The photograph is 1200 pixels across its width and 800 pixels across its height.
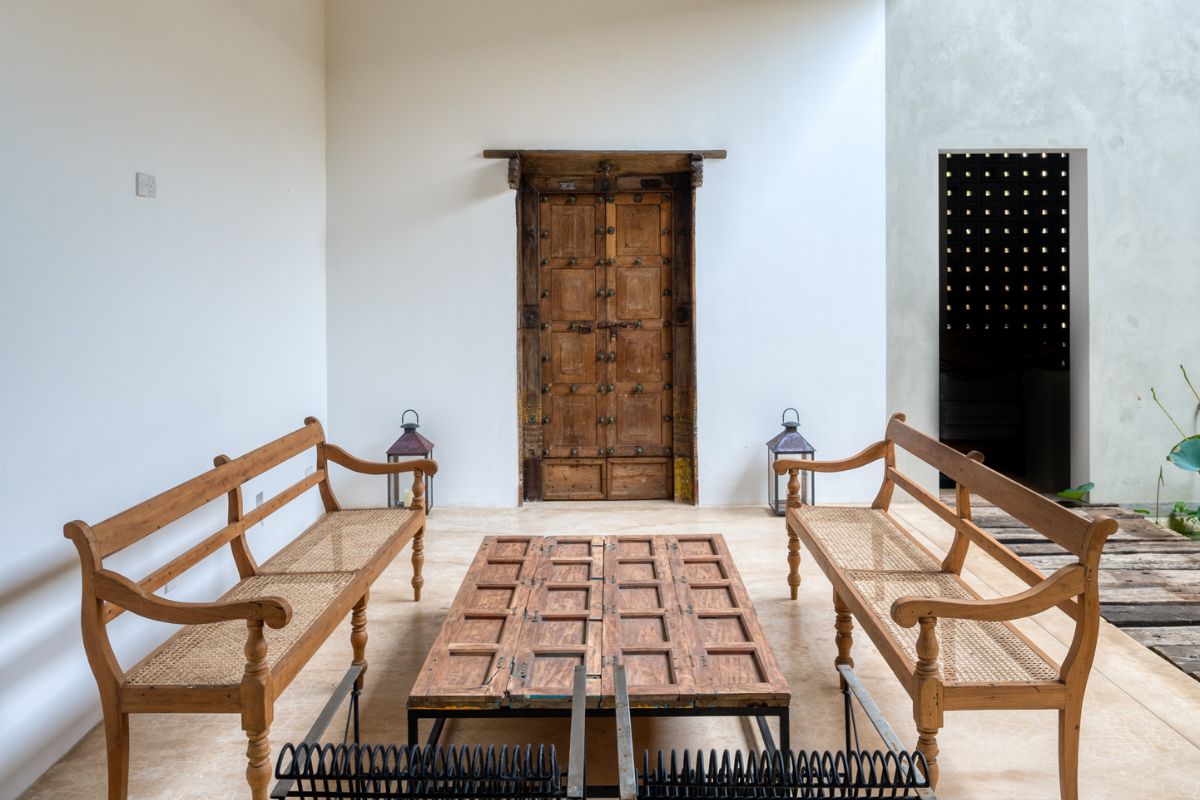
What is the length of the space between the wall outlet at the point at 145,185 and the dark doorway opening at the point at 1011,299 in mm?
5849

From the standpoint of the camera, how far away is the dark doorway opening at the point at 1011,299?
6988mm

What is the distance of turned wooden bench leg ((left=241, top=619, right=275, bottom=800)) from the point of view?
225 cm

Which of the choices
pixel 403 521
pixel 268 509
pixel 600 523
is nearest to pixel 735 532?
pixel 600 523

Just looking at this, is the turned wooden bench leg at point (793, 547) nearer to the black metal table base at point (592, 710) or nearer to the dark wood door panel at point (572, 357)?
the black metal table base at point (592, 710)

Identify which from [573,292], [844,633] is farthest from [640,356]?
[844,633]

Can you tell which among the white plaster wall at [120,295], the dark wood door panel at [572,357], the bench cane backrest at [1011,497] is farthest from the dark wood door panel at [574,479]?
the bench cane backrest at [1011,497]

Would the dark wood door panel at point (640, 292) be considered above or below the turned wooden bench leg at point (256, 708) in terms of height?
above

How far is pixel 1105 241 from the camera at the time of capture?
20.1 ft

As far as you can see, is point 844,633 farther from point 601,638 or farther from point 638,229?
point 638,229

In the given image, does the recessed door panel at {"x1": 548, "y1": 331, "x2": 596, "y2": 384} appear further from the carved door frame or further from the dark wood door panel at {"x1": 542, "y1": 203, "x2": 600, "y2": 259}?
the dark wood door panel at {"x1": 542, "y1": 203, "x2": 600, "y2": 259}

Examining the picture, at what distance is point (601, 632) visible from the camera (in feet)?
9.02

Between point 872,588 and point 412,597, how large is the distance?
7.39 ft

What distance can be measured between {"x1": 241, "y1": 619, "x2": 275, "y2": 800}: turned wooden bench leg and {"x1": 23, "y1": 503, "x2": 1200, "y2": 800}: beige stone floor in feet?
1.10

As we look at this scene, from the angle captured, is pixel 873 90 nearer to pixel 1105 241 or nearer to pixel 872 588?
pixel 1105 241
